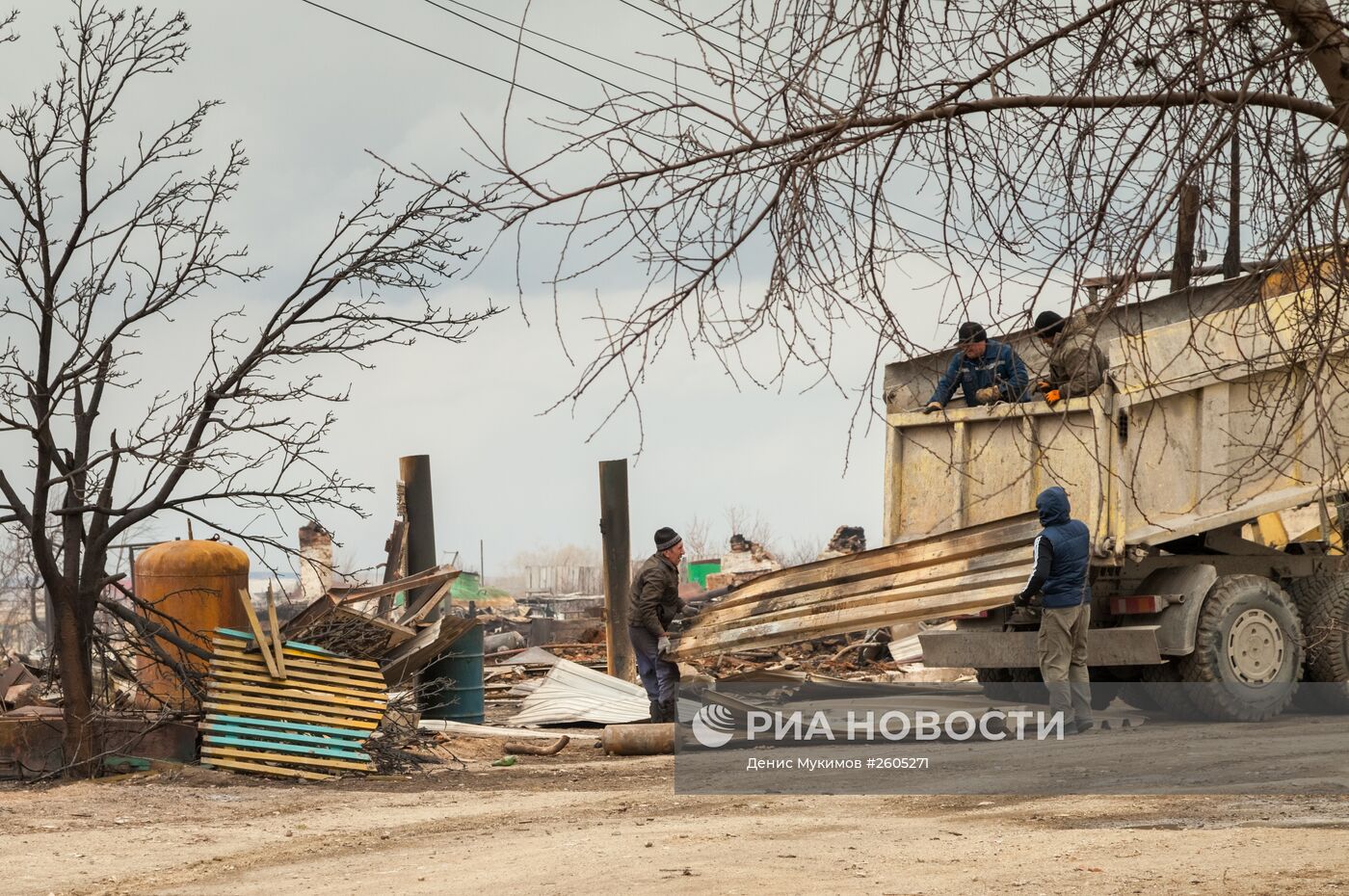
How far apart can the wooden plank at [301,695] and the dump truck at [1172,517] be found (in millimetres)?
4239

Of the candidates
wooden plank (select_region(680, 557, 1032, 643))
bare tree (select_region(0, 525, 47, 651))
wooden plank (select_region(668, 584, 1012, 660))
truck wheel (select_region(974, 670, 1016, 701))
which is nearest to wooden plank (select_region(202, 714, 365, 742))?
wooden plank (select_region(668, 584, 1012, 660))

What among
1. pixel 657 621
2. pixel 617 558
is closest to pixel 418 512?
pixel 617 558

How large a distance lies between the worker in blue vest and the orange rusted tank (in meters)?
5.79

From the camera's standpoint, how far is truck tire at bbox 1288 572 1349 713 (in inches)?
464

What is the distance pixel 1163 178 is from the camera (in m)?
4.77

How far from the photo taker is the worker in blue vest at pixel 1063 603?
411 inches

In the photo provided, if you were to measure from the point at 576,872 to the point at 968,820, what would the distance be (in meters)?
2.26

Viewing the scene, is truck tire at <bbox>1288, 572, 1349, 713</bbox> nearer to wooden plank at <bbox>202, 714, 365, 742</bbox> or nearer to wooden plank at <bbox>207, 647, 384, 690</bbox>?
wooden plank at <bbox>207, 647, 384, 690</bbox>

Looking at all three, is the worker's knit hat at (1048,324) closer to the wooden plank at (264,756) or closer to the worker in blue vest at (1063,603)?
the worker in blue vest at (1063,603)

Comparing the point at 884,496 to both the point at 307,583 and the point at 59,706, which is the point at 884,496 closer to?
the point at 59,706

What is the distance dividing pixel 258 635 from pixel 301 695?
19.4 inches

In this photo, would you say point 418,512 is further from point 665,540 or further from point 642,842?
point 642,842

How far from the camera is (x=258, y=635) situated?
33.6 ft

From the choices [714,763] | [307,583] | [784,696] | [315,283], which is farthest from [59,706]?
[307,583]
